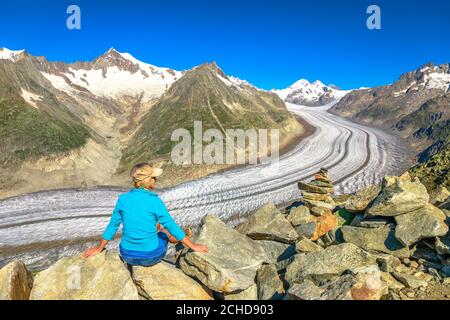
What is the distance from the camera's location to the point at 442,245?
32.7 ft

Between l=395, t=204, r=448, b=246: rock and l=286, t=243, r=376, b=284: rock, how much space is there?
149cm

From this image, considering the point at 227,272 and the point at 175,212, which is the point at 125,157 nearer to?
the point at 175,212

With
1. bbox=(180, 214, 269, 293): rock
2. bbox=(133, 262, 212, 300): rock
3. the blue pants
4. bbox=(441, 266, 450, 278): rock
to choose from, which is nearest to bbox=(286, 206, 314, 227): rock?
bbox=(180, 214, 269, 293): rock

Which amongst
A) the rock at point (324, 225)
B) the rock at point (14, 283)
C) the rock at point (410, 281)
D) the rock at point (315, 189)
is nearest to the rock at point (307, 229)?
the rock at point (324, 225)

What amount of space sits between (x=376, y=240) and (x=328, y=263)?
2.73 meters

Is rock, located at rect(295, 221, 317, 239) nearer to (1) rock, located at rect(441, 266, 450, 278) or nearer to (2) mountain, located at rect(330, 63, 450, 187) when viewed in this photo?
(1) rock, located at rect(441, 266, 450, 278)

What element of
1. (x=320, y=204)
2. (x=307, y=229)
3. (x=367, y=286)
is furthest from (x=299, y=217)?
(x=367, y=286)

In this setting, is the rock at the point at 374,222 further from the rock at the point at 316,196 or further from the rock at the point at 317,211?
the rock at the point at 316,196

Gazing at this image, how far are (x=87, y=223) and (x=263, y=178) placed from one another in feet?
64.6

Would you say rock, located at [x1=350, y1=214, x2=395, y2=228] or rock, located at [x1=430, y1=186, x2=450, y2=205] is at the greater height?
rock, located at [x1=430, y1=186, x2=450, y2=205]

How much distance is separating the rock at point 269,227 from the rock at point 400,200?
3391mm

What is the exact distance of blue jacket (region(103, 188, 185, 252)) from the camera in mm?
7766

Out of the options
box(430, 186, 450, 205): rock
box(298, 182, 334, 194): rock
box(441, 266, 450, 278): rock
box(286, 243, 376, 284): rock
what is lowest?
box(441, 266, 450, 278): rock

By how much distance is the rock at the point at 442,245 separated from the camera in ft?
32.2
